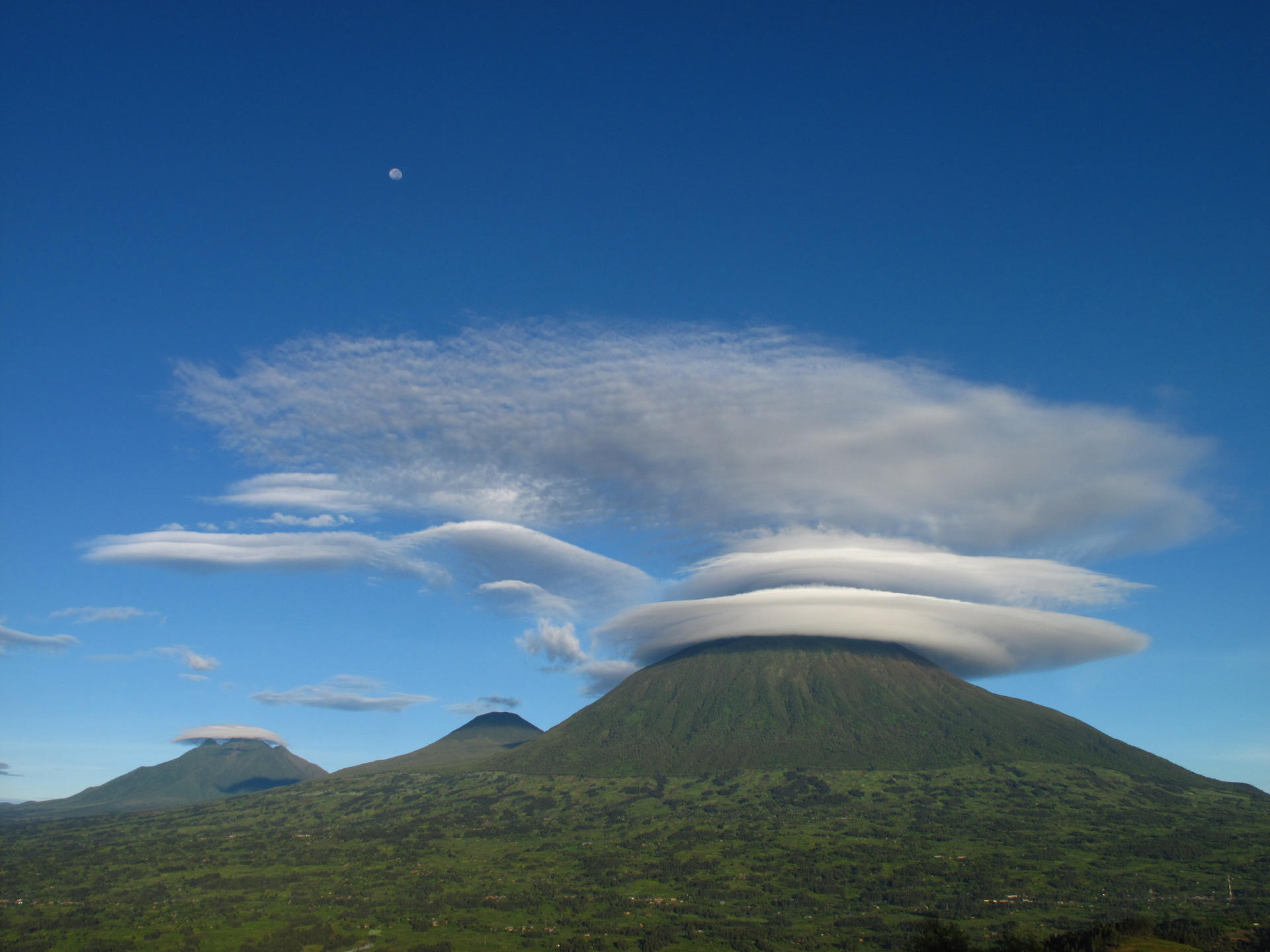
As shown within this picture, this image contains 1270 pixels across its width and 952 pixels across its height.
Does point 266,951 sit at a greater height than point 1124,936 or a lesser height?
lesser

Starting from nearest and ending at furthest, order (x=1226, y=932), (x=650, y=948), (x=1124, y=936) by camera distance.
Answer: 1. (x=1124, y=936)
2. (x=1226, y=932)
3. (x=650, y=948)

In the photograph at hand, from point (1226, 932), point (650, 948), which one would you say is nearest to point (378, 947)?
point (650, 948)

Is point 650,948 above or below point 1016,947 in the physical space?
below

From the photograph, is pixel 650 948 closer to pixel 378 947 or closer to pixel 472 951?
pixel 472 951

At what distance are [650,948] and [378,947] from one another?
201 feet

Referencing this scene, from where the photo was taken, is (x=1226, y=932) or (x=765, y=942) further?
(x=765, y=942)

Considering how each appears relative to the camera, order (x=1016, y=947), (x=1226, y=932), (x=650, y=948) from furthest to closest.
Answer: (x=650, y=948) → (x=1226, y=932) → (x=1016, y=947)

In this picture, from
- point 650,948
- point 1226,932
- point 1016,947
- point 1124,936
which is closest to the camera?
point 1016,947

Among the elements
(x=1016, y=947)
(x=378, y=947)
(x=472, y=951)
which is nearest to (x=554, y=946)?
(x=472, y=951)

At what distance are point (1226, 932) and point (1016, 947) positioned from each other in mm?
66257

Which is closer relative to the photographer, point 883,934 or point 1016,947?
point 1016,947

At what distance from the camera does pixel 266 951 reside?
7864 inches

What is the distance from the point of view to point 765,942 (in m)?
195

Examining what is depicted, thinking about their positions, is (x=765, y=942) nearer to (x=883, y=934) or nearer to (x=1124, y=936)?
(x=883, y=934)
